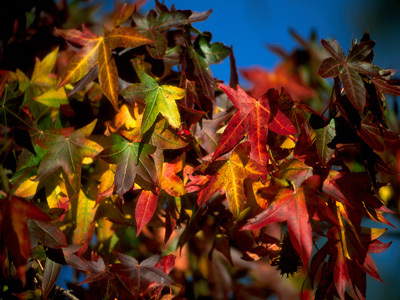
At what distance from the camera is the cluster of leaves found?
0.69 metres

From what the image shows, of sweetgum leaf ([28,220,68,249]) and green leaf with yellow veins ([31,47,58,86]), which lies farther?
green leaf with yellow veins ([31,47,58,86])

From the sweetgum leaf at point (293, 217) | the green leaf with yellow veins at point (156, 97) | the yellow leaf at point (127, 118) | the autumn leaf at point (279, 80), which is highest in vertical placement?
the autumn leaf at point (279, 80)

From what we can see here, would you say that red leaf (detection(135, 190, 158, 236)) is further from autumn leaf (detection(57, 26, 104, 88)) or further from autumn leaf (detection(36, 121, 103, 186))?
autumn leaf (detection(57, 26, 104, 88))

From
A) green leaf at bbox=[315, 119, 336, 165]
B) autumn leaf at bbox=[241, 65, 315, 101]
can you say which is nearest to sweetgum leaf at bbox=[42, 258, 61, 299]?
green leaf at bbox=[315, 119, 336, 165]

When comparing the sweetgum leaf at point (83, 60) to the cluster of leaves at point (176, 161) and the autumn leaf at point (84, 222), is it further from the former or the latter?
the autumn leaf at point (84, 222)

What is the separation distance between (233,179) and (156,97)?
0.21 metres

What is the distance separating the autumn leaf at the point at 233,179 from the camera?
71cm

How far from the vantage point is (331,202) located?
2.40 ft

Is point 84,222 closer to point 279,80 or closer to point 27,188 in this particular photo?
point 27,188

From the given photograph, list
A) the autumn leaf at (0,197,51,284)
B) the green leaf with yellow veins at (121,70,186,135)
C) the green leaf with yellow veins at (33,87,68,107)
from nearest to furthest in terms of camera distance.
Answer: the autumn leaf at (0,197,51,284), the green leaf with yellow veins at (121,70,186,135), the green leaf with yellow veins at (33,87,68,107)

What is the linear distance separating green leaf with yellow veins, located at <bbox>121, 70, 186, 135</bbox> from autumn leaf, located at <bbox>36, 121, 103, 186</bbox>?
12 centimetres

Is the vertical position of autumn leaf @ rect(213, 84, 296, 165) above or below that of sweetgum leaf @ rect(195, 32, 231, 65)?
below

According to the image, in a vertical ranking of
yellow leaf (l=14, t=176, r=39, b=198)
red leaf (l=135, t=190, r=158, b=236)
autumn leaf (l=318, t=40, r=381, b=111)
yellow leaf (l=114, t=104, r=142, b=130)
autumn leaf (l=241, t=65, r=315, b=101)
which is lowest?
yellow leaf (l=14, t=176, r=39, b=198)

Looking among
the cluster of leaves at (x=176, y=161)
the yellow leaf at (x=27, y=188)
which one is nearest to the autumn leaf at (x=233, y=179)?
the cluster of leaves at (x=176, y=161)
